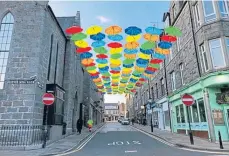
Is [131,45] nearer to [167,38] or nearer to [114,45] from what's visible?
[114,45]

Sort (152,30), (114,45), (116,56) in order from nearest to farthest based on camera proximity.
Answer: (152,30) → (114,45) → (116,56)

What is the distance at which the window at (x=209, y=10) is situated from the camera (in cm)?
1498

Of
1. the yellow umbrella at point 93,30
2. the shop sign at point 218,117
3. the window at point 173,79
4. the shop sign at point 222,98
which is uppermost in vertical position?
the yellow umbrella at point 93,30

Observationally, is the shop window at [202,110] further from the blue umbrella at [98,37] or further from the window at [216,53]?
the blue umbrella at [98,37]

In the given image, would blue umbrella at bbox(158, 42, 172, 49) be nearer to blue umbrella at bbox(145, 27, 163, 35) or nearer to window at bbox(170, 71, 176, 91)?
blue umbrella at bbox(145, 27, 163, 35)

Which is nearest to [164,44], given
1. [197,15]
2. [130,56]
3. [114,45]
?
[130,56]

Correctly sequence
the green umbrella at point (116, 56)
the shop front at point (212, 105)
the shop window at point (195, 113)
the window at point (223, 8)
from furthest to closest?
the green umbrella at point (116, 56) < the shop window at point (195, 113) < the window at point (223, 8) < the shop front at point (212, 105)

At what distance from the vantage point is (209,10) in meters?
15.2

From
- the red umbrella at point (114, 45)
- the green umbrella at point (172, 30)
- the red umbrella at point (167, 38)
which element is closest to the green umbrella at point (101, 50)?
the red umbrella at point (114, 45)

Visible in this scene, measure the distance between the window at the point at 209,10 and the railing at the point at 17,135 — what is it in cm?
1616

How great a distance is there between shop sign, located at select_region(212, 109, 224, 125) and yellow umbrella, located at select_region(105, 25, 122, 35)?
9.51 m

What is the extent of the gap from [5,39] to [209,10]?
56.0ft

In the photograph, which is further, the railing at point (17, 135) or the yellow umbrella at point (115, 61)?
the yellow umbrella at point (115, 61)

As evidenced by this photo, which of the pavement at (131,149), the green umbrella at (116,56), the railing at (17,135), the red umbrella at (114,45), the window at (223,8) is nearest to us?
the pavement at (131,149)
